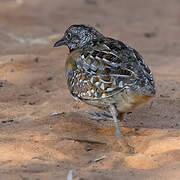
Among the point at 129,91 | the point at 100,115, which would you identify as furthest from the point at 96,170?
the point at 100,115

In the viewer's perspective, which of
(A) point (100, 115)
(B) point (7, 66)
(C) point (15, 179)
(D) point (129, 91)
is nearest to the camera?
(C) point (15, 179)

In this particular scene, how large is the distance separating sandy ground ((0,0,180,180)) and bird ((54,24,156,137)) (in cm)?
47

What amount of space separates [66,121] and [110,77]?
43.7 inches

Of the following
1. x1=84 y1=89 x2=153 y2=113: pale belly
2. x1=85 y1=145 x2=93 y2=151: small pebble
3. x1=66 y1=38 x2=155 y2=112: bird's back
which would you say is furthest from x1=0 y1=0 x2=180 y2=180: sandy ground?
x1=66 y1=38 x2=155 y2=112: bird's back

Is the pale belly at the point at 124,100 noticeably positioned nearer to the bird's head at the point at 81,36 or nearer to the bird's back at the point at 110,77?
the bird's back at the point at 110,77

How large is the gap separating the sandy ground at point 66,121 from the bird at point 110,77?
0.47 metres

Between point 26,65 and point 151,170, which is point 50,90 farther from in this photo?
point 151,170

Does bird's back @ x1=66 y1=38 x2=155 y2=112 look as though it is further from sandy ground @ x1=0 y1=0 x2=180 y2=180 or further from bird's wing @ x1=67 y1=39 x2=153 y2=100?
sandy ground @ x1=0 y1=0 x2=180 y2=180

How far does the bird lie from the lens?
5.75 metres

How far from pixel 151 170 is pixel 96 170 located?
0.63 meters

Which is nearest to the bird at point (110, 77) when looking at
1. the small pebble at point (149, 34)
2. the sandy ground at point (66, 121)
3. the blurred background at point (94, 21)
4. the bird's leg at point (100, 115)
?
the bird's leg at point (100, 115)

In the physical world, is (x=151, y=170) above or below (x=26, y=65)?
above

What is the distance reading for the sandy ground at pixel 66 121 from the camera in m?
4.91

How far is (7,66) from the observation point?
920cm
